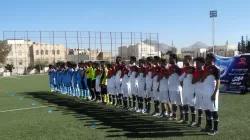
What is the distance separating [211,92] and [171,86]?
1.90 m

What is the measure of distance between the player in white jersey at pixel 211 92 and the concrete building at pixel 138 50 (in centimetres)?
Result: 5548

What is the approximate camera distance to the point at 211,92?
816 cm

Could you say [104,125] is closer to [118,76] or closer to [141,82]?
[141,82]

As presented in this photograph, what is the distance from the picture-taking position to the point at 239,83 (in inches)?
698

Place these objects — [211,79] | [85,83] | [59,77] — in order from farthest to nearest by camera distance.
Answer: [59,77], [85,83], [211,79]

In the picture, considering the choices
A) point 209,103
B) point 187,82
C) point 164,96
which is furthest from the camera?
point 164,96

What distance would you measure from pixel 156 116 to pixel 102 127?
231 centimetres

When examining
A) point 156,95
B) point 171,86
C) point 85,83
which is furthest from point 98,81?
point 171,86

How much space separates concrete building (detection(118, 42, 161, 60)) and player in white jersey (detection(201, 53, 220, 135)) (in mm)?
55482

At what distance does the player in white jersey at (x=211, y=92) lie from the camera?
8.09 metres

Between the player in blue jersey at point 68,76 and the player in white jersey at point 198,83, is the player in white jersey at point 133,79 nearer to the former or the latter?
the player in white jersey at point 198,83

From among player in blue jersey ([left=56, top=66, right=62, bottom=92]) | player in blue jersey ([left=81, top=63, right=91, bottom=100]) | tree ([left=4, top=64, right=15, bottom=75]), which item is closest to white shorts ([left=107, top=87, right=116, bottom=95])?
player in blue jersey ([left=81, top=63, right=91, bottom=100])

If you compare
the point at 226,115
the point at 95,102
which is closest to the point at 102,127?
the point at 226,115

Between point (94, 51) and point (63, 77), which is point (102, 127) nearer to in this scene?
point (63, 77)
